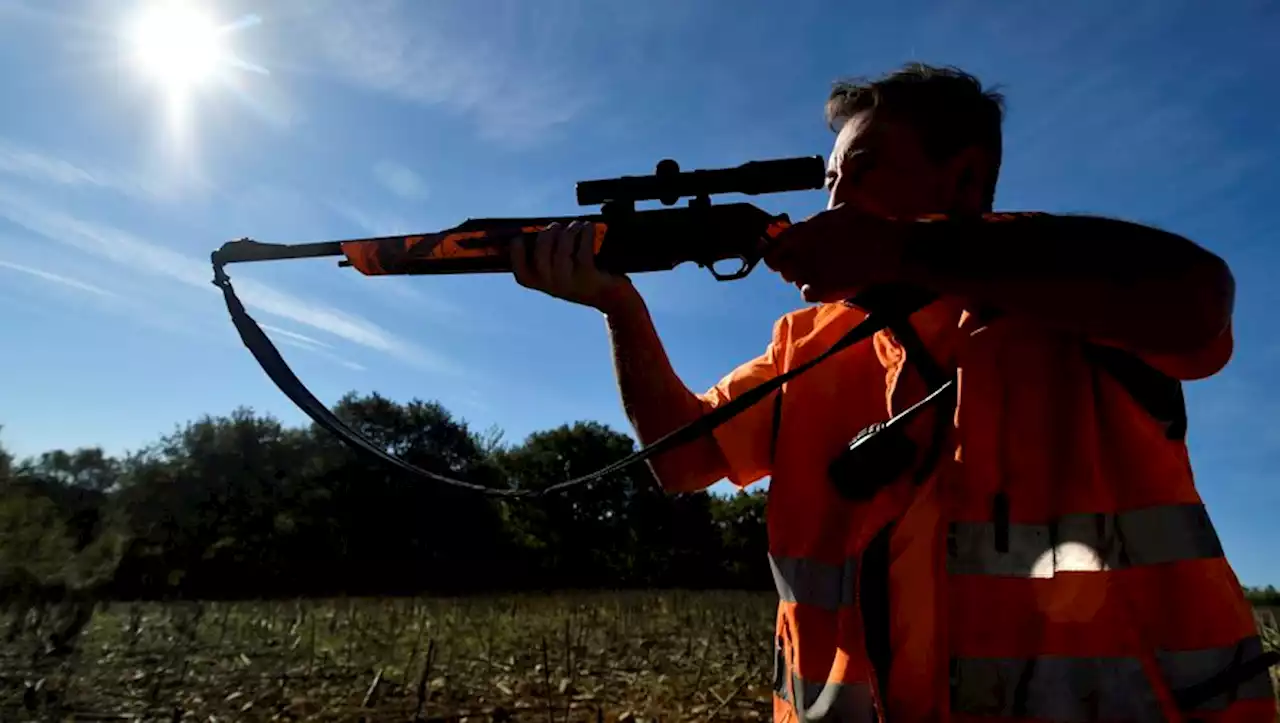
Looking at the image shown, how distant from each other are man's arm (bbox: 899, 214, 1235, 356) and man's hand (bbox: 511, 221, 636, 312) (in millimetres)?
1632

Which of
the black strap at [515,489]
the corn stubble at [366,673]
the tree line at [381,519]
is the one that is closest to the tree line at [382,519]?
the tree line at [381,519]

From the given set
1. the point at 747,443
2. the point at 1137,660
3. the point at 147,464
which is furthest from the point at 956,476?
the point at 147,464

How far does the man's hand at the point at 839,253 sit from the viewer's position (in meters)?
2.27

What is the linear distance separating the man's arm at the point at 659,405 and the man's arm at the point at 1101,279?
1371 millimetres

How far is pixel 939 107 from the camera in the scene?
113 inches

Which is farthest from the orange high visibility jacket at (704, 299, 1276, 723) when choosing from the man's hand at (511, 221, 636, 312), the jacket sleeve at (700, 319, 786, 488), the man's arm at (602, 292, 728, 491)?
the man's hand at (511, 221, 636, 312)

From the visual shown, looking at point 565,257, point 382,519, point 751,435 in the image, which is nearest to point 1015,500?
point 751,435

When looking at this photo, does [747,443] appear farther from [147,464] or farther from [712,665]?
[147,464]

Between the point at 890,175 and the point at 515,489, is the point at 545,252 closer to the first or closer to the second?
the point at 515,489

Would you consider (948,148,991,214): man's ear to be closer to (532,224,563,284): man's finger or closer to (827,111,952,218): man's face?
(827,111,952,218): man's face

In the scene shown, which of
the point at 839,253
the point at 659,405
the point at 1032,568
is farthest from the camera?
the point at 659,405

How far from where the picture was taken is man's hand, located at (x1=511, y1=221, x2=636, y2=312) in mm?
3443

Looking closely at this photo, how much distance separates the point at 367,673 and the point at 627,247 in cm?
918

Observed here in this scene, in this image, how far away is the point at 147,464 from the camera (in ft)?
159
